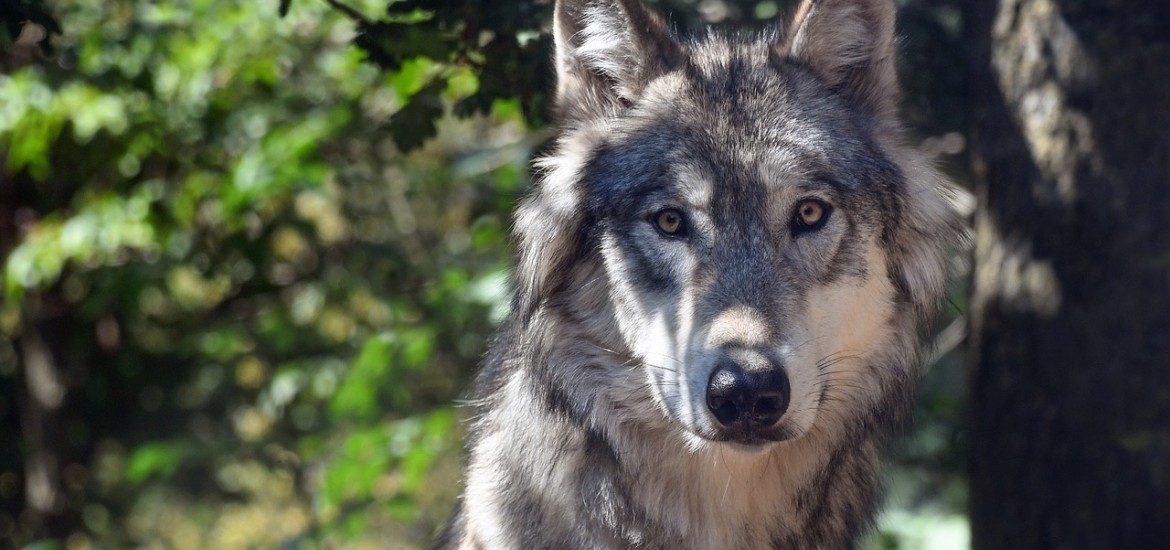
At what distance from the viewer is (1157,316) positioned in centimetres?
353

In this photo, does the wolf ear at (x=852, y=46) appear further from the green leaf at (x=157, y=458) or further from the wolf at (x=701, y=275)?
the green leaf at (x=157, y=458)

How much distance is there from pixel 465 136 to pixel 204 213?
2.73 m

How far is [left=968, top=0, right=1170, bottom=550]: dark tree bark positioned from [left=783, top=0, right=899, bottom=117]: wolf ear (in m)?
0.83

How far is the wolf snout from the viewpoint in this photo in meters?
2.38

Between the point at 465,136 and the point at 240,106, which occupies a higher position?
the point at 240,106

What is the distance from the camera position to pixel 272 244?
636 centimetres

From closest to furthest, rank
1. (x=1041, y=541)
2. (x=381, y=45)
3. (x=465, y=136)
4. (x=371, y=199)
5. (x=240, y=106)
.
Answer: (x=381, y=45) < (x=1041, y=541) < (x=240, y=106) < (x=371, y=199) < (x=465, y=136)

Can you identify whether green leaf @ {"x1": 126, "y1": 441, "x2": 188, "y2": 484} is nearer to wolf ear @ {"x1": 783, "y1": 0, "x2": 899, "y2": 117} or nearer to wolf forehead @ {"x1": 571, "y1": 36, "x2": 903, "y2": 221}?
wolf forehead @ {"x1": 571, "y1": 36, "x2": 903, "y2": 221}

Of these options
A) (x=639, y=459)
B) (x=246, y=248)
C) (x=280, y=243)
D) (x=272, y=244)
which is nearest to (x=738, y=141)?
(x=639, y=459)

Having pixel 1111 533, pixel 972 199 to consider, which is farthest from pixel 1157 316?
pixel 972 199

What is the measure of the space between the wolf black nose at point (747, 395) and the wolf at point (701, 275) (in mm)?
123

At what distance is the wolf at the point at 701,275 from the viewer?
8.97 feet

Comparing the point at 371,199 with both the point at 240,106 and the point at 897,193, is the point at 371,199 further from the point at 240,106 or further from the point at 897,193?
the point at 897,193

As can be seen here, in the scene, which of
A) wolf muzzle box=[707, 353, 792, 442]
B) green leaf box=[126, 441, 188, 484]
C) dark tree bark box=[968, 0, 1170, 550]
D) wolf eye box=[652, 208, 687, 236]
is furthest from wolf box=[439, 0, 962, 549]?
green leaf box=[126, 441, 188, 484]
